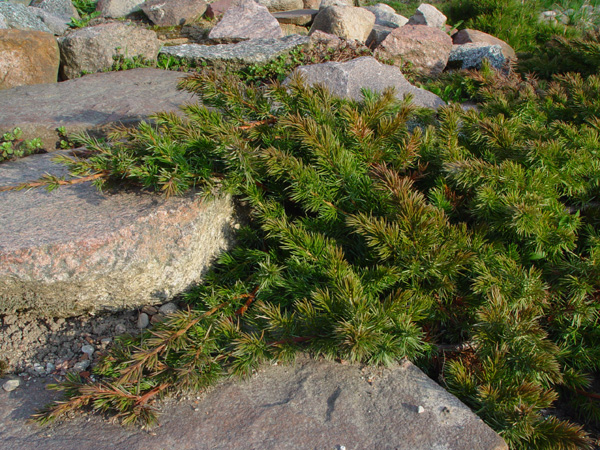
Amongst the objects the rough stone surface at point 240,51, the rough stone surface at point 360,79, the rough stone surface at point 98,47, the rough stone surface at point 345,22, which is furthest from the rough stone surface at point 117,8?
the rough stone surface at point 360,79

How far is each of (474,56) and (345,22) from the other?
5.91 feet

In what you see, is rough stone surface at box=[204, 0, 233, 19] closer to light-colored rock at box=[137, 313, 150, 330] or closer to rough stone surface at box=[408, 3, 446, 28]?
rough stone surface at box=[408, 3, 446, 28]

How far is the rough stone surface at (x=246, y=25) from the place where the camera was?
21.4ft

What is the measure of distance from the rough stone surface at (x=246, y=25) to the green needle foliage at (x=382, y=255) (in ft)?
13.9

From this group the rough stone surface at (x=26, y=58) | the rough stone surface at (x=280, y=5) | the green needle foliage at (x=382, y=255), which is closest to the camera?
the green needle foliage at (x=382, y=255)

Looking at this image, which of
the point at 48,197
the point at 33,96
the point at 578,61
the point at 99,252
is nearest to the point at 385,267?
the point at 99,252

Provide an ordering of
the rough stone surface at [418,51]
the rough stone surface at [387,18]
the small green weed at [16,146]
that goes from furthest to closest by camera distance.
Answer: the rough stone surface at [387,18], the rough stone surface at [418,51], the small green weed at [16,146]

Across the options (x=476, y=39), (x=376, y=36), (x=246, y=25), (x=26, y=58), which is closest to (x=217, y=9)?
(x=246, y=25)

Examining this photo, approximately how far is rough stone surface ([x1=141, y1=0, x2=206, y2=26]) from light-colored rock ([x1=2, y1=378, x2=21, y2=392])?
6641mm

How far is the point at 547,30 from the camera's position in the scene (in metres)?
7.74

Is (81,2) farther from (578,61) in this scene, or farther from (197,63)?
(578,61)

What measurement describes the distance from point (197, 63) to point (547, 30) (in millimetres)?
5716

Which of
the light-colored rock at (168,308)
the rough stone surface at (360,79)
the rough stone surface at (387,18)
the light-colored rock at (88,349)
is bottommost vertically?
the light-colored rock at (88,349)

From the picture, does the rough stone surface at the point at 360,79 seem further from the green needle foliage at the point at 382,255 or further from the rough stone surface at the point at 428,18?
the rough stone surface at the point at 428,18
